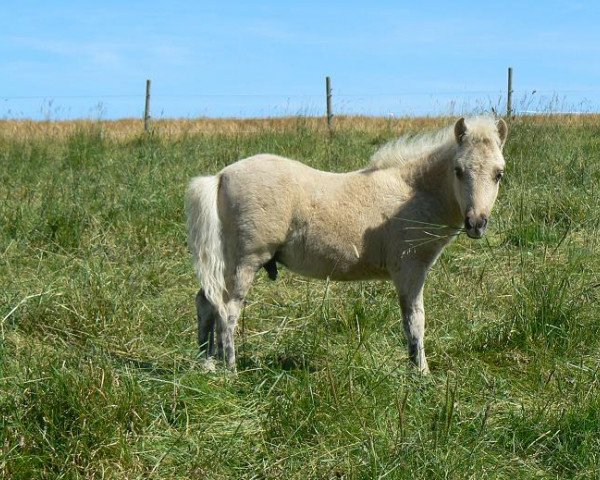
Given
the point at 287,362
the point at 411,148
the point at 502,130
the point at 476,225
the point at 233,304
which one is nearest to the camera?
the point at 287,362

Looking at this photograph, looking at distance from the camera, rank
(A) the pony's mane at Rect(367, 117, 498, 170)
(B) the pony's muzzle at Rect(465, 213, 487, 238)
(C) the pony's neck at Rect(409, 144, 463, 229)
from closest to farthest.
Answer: (B) the pony's muzzle at Rect(465, 213, 487, 238) < (C) the pony's neck at Rect(409, 144, 463, 229) < (A) the pony's mane at Rect(367, 117, 498, 170)

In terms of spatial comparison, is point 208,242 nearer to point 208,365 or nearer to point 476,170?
point 208,365

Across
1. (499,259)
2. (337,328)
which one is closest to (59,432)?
(337,328)

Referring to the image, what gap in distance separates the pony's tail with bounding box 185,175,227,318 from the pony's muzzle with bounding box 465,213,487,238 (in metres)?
1.57

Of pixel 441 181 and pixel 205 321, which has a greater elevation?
pixel 441 181

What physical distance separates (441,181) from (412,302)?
0.86 m

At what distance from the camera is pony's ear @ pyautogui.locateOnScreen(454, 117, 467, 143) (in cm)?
525

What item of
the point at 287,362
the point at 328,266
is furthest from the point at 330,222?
the point at 287,362

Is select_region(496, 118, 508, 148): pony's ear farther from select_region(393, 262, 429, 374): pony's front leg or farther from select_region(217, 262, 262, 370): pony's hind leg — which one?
select_region(217, 262, 262, 370): pony's hind leg

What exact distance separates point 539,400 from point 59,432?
8.12 ft

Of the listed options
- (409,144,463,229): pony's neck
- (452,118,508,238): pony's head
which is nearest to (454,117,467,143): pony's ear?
(452,118,508,238): pony's head

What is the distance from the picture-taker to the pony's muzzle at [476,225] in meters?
4.90

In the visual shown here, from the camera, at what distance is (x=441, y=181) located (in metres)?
5.52

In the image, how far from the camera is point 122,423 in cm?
374
